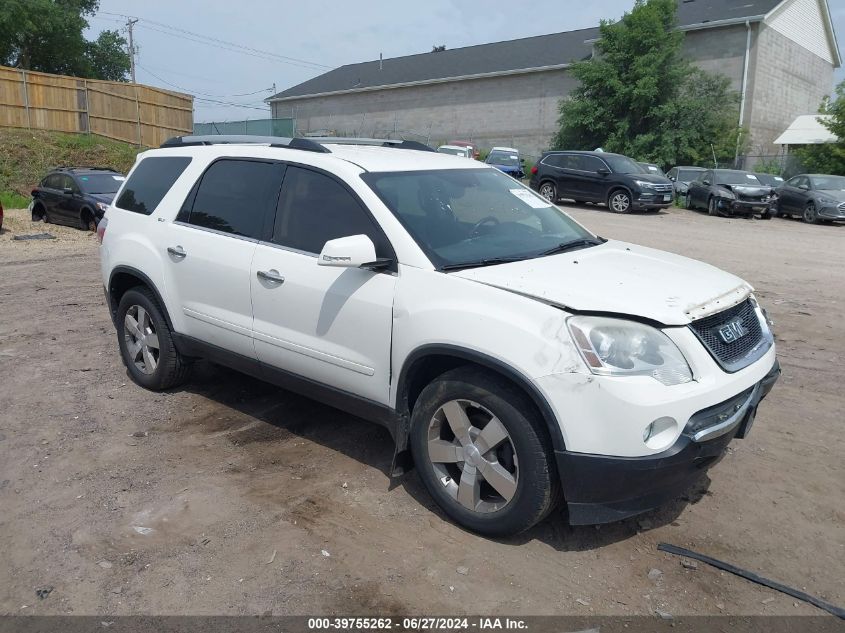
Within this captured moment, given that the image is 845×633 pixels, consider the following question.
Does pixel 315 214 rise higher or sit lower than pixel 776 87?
lower

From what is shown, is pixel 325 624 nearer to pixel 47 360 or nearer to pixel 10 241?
Result: pixel 47 360

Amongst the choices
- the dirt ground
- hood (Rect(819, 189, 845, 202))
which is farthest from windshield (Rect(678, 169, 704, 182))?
the dirt ground

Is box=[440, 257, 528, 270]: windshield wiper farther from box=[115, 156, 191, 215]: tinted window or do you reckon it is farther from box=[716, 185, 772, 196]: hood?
box=[716, 185, 772, 196]: hood

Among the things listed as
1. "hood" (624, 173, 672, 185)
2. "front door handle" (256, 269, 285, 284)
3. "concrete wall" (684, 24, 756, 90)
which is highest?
"concrete wall" (684, 24, 756, 90)

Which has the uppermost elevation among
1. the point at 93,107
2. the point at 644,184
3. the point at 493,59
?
the point at 493,59

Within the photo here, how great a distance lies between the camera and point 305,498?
406 centimetres

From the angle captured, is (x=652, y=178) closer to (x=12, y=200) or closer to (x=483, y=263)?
(x=483, y=263)

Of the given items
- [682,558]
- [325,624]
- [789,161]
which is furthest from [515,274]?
[789,161]

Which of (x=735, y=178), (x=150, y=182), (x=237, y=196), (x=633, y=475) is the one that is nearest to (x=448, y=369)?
(x=633, y=475)

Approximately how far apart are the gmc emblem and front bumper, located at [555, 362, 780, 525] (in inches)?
12.6

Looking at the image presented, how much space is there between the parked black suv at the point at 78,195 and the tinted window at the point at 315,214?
13.0 metres

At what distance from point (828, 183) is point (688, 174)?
16.9ft

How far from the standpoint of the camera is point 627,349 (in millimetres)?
3215

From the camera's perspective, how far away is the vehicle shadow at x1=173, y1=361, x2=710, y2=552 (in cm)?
A: 371
